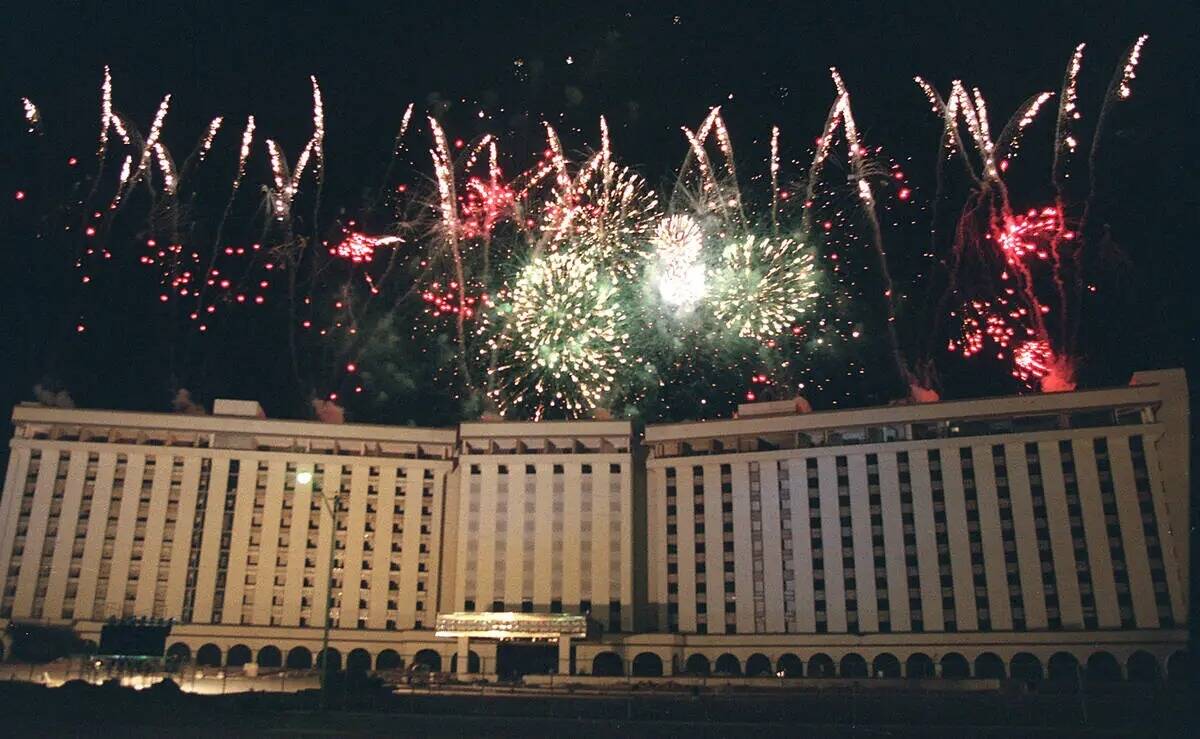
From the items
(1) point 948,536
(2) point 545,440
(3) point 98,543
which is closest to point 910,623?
(1) point 948,536

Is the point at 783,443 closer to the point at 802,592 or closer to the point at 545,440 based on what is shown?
the point at 802,592

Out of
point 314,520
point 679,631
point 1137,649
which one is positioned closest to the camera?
point 1137,649

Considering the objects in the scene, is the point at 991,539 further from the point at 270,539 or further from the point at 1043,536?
the point at 270,539

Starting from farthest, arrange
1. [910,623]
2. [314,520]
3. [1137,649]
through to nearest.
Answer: [314,520] → [910,623] → [1137,649]

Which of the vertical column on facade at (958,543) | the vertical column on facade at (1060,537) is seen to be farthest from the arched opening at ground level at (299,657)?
the vertical column on facade at (1060,537)

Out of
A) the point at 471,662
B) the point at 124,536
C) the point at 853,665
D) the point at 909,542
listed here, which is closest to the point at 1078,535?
the point at 909,542

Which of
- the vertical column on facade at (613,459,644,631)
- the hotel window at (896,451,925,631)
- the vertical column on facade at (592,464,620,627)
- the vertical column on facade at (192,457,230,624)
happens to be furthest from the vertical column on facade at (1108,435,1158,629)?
the vertical column on facade at (192,457,230,624)

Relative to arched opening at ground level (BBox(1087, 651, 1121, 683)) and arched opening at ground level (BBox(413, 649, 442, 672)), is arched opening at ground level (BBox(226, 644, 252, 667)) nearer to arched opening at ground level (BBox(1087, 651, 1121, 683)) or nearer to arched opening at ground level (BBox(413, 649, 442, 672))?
arched opening at ground level (BBox(413, 649, 442, 672))

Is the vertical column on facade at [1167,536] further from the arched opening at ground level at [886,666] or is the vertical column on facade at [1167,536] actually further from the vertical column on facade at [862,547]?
the vertical column on facade at [862,547]
